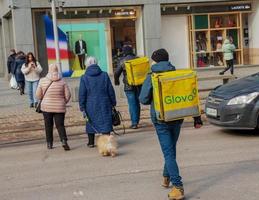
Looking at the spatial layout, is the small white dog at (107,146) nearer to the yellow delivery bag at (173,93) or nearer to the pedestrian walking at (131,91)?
the pedestrian walking at (131,91)

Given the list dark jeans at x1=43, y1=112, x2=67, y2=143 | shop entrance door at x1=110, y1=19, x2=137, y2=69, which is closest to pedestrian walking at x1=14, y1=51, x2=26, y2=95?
shop entrance door at x1=110, y1=19, x2=137, y2=69

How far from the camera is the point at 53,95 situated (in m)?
8.98

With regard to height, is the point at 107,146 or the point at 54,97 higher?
the point at 54,97

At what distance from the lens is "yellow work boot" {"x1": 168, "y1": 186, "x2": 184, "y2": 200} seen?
18.3 feet

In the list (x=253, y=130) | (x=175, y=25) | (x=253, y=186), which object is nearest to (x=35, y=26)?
(x=175, y=25)

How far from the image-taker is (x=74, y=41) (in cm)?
2461

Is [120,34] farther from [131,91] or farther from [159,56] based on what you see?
[159,56]

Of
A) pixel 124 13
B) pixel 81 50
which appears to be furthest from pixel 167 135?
pixel 124 13

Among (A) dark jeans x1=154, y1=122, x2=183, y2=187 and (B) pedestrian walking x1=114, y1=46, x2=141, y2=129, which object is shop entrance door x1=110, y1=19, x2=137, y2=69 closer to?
(B) pedestrian walking x1=114, y1=46, x2=141, y2=129

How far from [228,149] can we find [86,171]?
7.81 ft

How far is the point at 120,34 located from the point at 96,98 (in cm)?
1739

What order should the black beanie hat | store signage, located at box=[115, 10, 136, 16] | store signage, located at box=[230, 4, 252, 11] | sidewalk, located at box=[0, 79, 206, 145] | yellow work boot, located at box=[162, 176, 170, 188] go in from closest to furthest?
the black beanie hat, yellow work boot, located at box=[162, 176, 170, 188], sidewalk, located at box=[0, 79, 206, 145], store signage, located at box=[115, 10, 136, 16], store signage, located at box=[230, 4, 252, 11]

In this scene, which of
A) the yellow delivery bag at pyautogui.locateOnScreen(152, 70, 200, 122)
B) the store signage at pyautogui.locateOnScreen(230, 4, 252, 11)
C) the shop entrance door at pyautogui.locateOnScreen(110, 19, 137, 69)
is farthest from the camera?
the store signage at pyautogui.locateOnScreen(230, 4, 252, 11)

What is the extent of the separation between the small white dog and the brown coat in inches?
44.2
